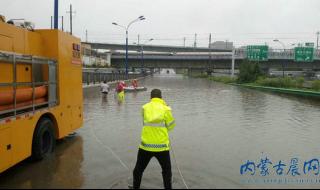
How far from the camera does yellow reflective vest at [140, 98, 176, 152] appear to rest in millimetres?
5602

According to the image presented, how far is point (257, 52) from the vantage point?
210 feet

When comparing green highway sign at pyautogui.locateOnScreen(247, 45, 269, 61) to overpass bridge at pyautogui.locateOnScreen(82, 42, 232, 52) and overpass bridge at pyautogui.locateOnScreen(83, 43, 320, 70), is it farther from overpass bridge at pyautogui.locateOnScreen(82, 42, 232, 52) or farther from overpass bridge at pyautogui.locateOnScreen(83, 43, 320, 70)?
overpass bridge at pyautogui.locateOnScreen(82, 42, 232, 52)

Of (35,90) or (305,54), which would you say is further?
(305,54)

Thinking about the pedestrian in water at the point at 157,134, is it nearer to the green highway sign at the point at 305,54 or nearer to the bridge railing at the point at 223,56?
the green highway sign at the point at 305,54

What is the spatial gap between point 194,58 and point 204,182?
277 feet

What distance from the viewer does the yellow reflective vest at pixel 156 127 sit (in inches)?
221

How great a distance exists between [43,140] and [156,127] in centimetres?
349

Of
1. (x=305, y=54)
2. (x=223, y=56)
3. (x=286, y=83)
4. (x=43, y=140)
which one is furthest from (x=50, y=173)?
(x=223, y=56)

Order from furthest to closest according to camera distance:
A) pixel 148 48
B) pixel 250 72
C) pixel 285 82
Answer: pixel 148 48 < pixel 250 72 < pixel 285 82

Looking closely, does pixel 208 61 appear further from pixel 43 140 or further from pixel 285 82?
pixel 43 140

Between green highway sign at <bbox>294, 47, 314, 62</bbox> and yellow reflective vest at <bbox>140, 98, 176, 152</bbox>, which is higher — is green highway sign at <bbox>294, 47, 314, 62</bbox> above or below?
above

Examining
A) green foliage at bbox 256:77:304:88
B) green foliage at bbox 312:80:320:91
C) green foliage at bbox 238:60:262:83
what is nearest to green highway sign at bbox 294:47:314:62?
A: green foliage at bbox 238:60:262:83

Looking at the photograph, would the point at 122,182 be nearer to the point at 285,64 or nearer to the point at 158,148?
the point at 158,148

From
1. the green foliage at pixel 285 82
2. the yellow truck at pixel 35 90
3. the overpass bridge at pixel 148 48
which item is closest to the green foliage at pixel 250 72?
the green foliage at pixel 285 82
